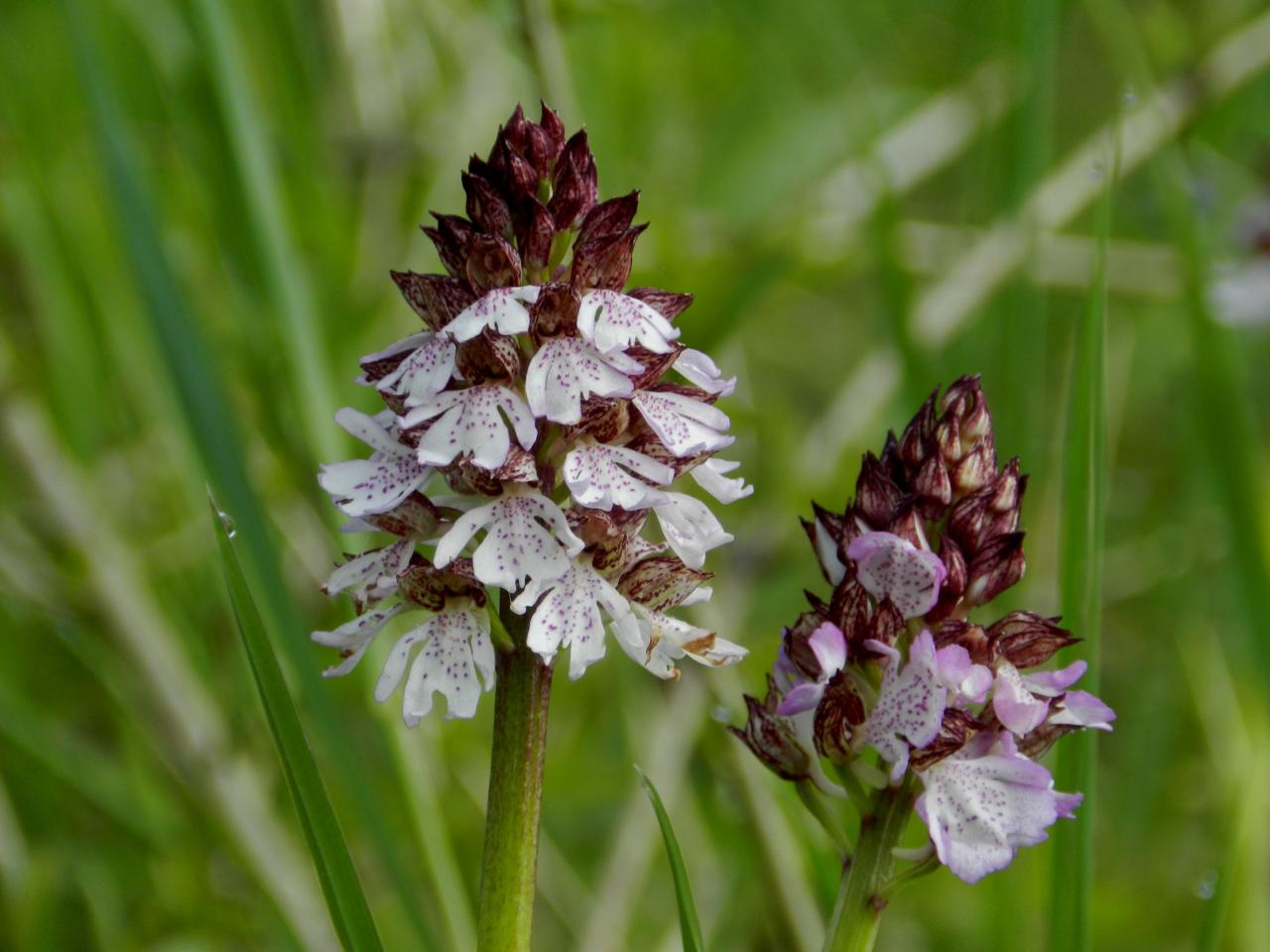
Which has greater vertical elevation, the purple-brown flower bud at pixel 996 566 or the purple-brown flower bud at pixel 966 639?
the purple-brown flower bud at pixel 996 566

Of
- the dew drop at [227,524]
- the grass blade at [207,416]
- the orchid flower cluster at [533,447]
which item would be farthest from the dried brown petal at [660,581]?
the grass blade at [207,416]

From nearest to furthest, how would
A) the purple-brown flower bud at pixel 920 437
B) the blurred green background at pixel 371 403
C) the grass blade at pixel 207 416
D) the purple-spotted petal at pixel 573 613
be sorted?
the purple-spotted petal at pixel 573 613, the purple-brown flower bud at pixel 920 437, the grass blade at pixel 207 416, the blurred green background at pixel 371 403

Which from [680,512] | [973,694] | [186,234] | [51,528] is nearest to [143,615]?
[51,528]

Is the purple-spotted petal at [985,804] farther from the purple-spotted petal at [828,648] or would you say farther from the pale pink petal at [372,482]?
the pale pink petal at [372,482]

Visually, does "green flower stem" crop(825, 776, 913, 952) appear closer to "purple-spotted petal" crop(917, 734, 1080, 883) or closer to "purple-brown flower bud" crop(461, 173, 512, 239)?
"purple-spotted petal" crop(917, 734, 1080, 883)

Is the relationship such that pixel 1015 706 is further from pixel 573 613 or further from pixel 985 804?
pixel 573 613

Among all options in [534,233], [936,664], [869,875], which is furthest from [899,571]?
[534,233]

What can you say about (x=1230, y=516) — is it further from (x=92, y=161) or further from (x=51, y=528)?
(x=92, y=161)
